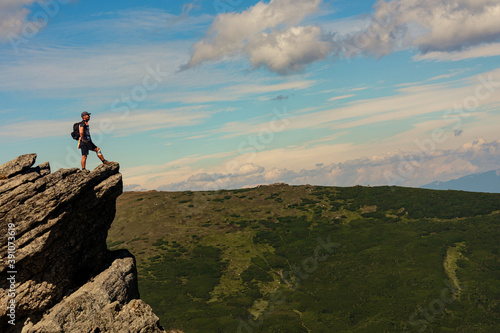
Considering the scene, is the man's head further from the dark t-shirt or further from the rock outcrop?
the rock outcrop

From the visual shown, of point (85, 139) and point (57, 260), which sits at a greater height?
point (85, 139)

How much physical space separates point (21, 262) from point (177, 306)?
7417cm

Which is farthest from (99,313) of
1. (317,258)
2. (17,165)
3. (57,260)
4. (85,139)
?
(317,258)

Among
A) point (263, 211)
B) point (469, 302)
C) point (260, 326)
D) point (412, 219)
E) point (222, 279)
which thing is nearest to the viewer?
point (260, 326)

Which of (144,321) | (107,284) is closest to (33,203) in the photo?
(107,284)

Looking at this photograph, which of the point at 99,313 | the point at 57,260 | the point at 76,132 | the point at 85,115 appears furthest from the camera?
the point at 76,132

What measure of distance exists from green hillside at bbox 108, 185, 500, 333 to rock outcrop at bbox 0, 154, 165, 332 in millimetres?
57177

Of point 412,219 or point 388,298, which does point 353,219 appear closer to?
point 412,219

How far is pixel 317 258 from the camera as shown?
127 meters

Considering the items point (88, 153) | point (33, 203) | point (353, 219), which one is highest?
point (88, 153)

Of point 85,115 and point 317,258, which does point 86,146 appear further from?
point 317,258

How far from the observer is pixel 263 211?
162 meters

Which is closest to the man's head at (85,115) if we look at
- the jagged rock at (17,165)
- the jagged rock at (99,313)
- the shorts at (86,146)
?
the shorts at (86,146)

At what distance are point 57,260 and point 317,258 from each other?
107291 mm
